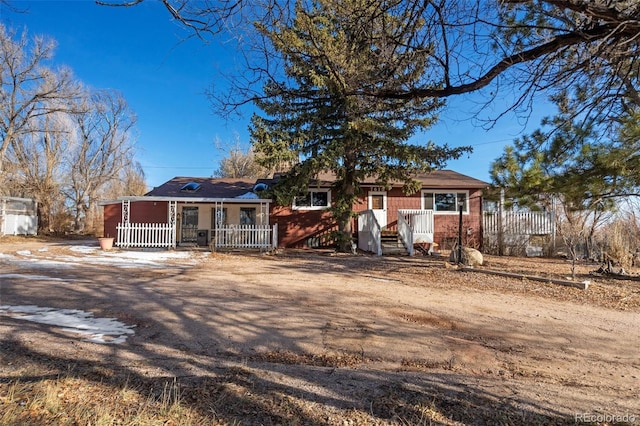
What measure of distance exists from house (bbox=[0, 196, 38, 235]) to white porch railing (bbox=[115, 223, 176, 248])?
→ 11.8 m

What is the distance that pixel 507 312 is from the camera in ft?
20.0

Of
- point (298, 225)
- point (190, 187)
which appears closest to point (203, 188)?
point (190, 187)

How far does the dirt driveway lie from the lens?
267cm

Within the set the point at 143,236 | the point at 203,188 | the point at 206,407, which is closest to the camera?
the point at 206,407

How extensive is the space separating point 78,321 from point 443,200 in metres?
16.1

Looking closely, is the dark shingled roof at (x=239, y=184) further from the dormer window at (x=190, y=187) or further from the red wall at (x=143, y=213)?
the red wall at (x=143, y=213)

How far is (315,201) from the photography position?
1748 cm

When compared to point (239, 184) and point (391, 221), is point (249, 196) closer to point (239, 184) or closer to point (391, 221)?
point (239, 184)

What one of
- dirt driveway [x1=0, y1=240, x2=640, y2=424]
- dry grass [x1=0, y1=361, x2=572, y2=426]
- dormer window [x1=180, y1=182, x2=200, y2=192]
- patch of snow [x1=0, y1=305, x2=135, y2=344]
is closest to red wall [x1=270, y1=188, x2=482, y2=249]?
dormer window [x1=180, y1=182, x2=200, y2=192]

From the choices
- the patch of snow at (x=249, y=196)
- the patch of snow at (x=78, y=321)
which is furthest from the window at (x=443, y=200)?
the patch of snow at (x=78, y=321)

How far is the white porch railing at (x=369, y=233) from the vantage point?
14727 millimetres

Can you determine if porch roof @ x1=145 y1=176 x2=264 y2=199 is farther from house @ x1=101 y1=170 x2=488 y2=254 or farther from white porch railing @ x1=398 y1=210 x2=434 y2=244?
white porch railing @ x1=398 y1=210 x2=434 y2=244

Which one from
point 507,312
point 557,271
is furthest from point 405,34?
point 557,271

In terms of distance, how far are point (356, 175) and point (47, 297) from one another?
11047 millimetres
